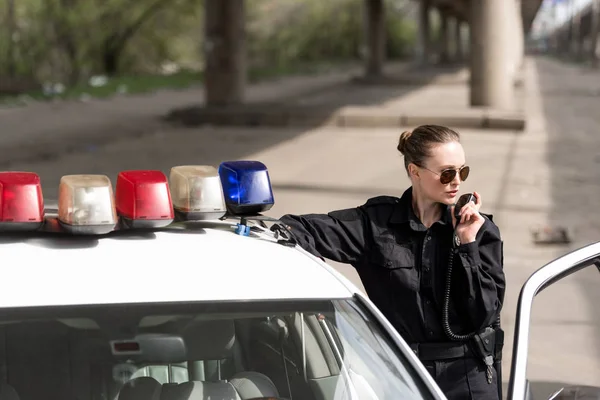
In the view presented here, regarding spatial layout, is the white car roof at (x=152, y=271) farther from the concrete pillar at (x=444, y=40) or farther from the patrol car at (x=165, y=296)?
the concrete pillar at (x=444, y=40)

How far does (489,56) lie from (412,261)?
65.1 ft

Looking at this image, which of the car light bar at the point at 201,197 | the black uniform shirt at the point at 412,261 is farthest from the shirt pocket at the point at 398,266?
the car light bar at the point at 201,197

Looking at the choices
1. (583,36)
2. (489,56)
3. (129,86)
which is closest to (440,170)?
(489,56)

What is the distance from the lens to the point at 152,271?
2.57m

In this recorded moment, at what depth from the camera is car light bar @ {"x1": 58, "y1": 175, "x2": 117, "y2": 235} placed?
258 cm

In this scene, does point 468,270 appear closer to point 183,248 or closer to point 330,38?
point 183,248

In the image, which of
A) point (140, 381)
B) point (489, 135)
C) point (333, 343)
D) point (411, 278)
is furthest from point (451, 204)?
point (489, 135)

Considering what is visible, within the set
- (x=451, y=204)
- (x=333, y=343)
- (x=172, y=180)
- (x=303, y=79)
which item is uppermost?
(x=172, y=180)

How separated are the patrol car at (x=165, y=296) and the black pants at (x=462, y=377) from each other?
34 cm

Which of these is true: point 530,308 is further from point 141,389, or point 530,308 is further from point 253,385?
point 141,389

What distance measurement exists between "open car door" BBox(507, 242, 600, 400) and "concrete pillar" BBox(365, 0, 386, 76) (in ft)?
140

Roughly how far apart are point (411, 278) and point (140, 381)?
0.96 metres

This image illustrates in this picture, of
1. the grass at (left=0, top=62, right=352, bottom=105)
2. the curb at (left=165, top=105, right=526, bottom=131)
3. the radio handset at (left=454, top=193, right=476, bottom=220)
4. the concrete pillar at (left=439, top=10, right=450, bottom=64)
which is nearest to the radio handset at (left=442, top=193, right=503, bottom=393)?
the radio handset at (left=454, top=193, right=476, bottom=220)

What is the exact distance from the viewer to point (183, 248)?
2691mm
